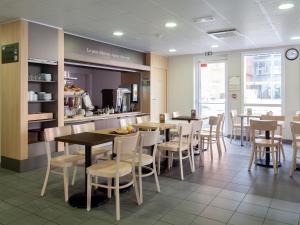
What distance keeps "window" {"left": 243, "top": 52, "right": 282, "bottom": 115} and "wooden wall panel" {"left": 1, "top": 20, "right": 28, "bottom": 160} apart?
20.0ft

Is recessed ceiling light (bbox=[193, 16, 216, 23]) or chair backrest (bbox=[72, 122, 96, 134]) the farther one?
recessed ceiling light (bbox=[193, 16, 216, 23])

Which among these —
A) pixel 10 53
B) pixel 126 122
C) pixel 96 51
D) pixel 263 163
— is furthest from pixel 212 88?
pixel 10 53

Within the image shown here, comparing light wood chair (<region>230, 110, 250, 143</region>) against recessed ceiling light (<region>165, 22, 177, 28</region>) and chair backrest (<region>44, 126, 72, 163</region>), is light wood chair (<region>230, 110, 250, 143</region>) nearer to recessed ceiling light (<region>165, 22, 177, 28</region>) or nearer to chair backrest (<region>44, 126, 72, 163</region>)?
recessed ceiling light (<region>165, 22, 177, 28</region>)

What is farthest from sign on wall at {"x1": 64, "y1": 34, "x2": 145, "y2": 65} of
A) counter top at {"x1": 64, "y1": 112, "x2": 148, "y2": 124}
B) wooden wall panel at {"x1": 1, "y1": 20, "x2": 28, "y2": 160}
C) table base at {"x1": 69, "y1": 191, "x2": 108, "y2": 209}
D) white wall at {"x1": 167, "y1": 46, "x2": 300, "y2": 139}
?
table base at {"x1": 69, "y1": 191, "x2": 108, "y2": 209}

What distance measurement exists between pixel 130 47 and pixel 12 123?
12.6 ft

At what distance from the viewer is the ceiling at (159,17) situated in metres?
3.93

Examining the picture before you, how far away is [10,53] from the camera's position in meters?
4.68

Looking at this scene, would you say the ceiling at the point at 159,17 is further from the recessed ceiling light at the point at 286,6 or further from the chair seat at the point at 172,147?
the chair seat at the point at 172,147

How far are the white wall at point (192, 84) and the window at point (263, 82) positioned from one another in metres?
0.21

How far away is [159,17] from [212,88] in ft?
15.2

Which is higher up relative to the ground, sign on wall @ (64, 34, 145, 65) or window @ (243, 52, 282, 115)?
sign on wall @ (64, 34, 145, 65)

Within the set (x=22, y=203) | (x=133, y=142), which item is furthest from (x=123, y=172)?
(x=22, y=203)

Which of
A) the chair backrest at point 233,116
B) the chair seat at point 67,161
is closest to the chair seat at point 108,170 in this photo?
the chair seat at point 67,161

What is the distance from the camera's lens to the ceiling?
12.9 feet
